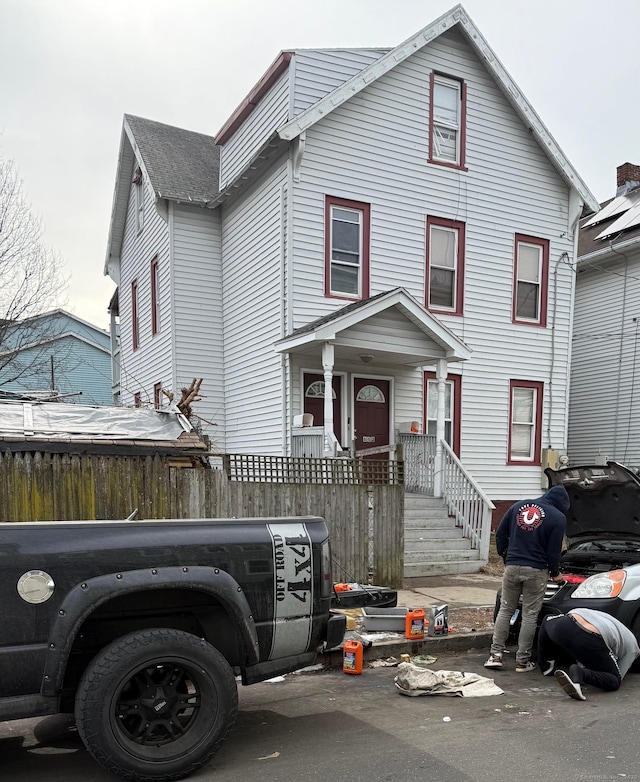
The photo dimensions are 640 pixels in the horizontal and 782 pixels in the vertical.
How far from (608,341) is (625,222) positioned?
3318mm

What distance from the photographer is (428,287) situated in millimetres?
13875

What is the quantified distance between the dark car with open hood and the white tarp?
5.33 m

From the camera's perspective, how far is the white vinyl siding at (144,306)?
15.5 meters

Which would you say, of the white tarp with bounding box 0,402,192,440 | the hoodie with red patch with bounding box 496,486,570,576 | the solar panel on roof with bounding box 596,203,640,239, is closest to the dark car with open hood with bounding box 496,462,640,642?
the hoodie with red patch with bounding box 496,486,570,576

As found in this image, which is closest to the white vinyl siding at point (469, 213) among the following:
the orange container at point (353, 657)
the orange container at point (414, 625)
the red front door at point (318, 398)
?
the red front door at point (318, 398)

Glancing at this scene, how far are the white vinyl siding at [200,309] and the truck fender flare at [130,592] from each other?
434 inches

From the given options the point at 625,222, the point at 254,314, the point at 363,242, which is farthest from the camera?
the point at 625,222

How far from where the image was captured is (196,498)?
26.8 ft

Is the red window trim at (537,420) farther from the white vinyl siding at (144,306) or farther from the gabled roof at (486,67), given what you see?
the white vinyl siding at (144,306)

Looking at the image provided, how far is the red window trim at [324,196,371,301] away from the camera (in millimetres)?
12688

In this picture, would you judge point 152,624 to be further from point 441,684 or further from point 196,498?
Answer: point 196,498

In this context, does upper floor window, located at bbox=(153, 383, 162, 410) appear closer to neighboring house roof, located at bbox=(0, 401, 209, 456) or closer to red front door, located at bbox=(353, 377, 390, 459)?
red front door, located at bbox=(353, 377, 390, 459)

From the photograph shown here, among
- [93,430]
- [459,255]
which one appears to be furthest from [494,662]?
[459,255]

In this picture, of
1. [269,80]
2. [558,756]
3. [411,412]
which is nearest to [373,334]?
[411,412]
